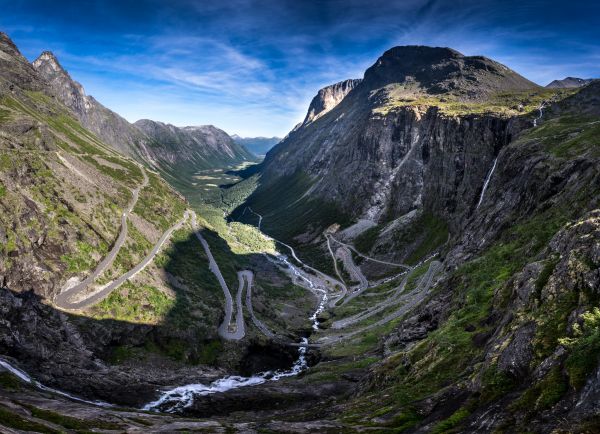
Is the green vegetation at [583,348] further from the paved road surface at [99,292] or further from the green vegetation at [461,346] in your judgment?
the paved road surface at [99,292]

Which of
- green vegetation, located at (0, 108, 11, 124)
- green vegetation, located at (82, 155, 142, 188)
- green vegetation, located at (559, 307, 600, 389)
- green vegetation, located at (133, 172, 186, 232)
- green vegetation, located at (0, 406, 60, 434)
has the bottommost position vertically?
green vegetation, located at (0, 406, 60, 434)

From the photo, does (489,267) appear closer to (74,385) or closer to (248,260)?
(74,385)

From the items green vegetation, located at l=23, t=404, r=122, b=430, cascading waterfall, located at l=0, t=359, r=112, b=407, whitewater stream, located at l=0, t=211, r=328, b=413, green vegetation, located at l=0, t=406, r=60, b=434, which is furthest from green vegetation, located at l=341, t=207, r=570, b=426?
cascading waterfall, located at l=0, t=359, r=112, b=407

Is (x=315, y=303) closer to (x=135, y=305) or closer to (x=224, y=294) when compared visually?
(x=224, y=294)

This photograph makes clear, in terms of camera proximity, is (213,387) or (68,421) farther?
(213,387)

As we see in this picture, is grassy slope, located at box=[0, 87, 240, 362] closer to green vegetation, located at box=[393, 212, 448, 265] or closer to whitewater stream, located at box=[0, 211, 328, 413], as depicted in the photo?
whitewater stream, located at box=[0, 211, 328, 413]

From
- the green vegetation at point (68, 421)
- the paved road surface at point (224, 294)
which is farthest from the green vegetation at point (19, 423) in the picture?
the paved road surface at point (224, 294)

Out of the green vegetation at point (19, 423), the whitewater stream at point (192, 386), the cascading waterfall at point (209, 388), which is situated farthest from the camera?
the cascading waterfall at point (209, 388)

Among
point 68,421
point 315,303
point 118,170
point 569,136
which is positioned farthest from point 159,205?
point 569,136
